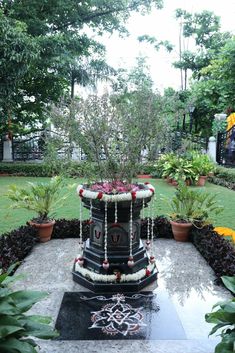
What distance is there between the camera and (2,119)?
1185cm

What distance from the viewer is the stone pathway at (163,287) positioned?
2457 millimetres

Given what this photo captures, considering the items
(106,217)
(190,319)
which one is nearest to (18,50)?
(106,217)

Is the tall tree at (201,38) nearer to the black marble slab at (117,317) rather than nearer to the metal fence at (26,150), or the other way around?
the metal fence at (26,150)

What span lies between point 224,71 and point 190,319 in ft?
35.7

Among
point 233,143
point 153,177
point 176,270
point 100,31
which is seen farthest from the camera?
point 100,31

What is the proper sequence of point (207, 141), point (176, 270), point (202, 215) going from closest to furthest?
point (176, 270), point (202, 215), point (207, 141)

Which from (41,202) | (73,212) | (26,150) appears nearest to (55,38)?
(26,150)

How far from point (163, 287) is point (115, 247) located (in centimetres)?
64

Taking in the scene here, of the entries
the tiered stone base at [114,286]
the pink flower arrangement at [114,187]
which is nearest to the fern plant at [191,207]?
the pink flower arrangement at [114,187]

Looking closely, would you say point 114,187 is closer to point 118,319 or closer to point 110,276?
point 110,276

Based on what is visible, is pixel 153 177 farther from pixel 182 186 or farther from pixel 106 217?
pixel 106 217

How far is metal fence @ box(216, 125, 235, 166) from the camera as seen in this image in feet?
40.4

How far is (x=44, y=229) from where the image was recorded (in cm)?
482

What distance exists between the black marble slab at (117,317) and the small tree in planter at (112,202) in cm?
20
